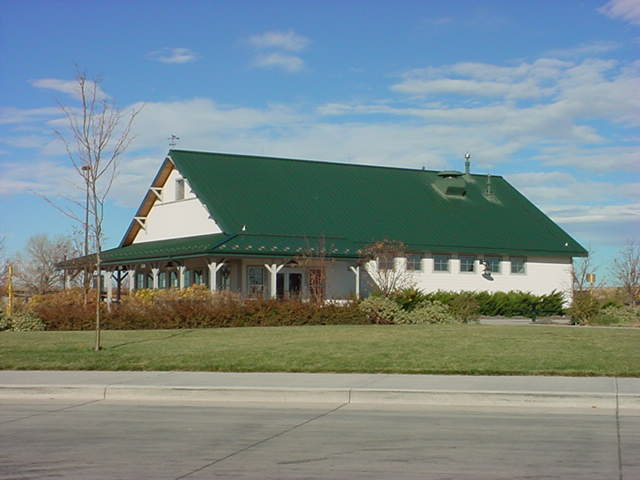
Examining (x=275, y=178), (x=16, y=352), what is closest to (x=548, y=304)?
(x=275, y=178)

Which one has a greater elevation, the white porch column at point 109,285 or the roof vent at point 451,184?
the roof vent at point 451,184

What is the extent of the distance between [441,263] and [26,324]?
23.4 metres

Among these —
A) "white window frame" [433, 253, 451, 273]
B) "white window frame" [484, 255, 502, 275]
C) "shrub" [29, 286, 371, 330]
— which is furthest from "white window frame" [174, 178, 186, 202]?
"white window frame" [484, 255, 502, 275]

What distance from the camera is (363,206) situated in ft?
147

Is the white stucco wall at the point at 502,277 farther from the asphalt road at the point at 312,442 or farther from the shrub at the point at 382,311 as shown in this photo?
the asphalt road at the point at 312,442

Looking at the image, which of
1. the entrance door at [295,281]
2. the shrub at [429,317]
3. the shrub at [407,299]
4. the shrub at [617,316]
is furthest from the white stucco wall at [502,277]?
the shrub at [429,317]

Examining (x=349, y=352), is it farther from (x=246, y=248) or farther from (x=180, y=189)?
(x=180, y=189)

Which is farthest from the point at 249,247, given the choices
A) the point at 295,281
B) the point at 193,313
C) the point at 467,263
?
the point at 467,263

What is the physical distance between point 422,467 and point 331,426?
2522 millimetres

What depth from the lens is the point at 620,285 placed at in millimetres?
53250

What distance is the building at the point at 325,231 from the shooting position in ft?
130

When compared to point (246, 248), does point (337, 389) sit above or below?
below

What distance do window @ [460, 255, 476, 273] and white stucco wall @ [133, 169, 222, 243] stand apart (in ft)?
42.8

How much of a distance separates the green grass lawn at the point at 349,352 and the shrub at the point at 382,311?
6886mm
